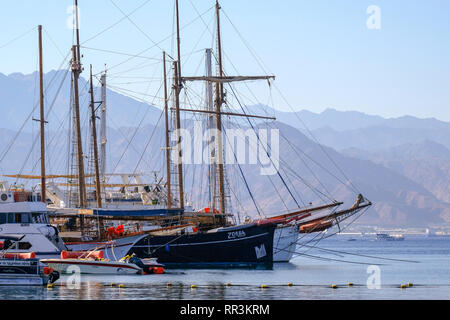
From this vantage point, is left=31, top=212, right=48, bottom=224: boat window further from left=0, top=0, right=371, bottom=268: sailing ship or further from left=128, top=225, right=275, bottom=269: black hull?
left=128, top=225, right=275, bottom=269: black hull

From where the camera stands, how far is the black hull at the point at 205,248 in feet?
262

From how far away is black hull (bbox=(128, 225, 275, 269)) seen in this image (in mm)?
79750

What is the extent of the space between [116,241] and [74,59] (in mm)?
16367

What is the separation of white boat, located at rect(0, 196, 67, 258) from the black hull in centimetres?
1323

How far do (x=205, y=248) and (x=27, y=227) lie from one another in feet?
61.5

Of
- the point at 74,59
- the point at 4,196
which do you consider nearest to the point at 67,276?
the point at 4,196

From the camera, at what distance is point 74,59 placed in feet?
250

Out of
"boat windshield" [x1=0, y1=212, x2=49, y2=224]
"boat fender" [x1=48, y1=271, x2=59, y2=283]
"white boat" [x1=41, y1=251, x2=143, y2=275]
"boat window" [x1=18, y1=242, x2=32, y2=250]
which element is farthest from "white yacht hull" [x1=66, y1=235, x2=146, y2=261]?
"boat fender" [x1=48, y1=271, x2=59, y2=283]

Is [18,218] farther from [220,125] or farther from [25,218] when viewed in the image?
[220,125]

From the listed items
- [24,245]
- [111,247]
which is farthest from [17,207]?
[111,247]

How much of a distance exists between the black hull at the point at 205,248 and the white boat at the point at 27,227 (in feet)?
43.4

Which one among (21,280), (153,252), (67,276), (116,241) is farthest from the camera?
(153,252)

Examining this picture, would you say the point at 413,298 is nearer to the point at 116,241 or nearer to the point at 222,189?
the point at 116,241
